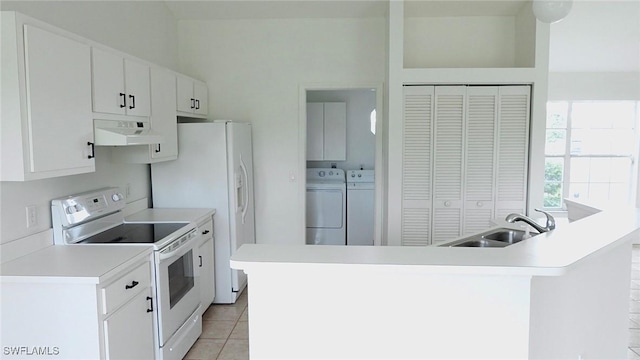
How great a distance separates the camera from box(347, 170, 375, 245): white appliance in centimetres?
528

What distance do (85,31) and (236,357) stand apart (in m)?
2.38

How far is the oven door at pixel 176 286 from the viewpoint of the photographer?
244cm

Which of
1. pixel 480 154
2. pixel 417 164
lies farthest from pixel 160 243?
pixel 480 154

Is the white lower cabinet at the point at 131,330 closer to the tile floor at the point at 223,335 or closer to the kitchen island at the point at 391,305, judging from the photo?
the tile floor at the point at 223,335

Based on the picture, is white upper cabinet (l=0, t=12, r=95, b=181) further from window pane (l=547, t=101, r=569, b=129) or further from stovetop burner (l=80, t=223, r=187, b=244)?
window pane (l=547, t=101, r=569, b=129)

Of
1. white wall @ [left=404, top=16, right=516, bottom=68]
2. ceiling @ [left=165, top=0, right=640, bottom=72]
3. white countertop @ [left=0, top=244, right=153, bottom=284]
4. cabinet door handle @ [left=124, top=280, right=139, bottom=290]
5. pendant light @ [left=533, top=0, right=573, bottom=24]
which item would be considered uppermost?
ceiling @ [left=165, top=0, right=640, bottom=72]

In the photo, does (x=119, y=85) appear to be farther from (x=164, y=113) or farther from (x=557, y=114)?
(x=557, y=114)

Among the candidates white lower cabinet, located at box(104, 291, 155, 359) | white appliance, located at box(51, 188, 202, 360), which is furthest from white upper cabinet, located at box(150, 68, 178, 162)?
white lower cabinet, located at box(104, 291, 155, 359)

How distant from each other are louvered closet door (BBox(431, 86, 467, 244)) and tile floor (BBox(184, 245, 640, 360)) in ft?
4.93

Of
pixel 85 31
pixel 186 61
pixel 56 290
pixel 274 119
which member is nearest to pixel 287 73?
pixel 274 119

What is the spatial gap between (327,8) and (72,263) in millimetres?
3064

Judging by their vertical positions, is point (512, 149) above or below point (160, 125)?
below

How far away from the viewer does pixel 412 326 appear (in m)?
1.55

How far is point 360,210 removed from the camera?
5293 millimetres
